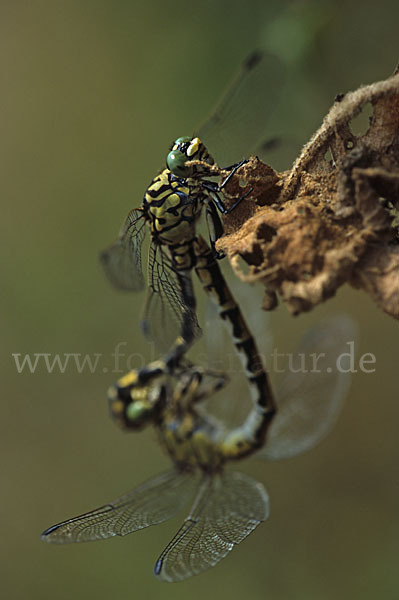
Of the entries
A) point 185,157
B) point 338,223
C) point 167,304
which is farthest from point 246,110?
point 338,223

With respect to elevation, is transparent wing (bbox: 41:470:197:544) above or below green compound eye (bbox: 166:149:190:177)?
below

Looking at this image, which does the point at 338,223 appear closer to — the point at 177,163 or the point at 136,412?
the point at 177,163

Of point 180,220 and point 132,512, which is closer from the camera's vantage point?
point 180,220

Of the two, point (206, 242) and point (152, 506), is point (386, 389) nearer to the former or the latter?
point (152, 506)

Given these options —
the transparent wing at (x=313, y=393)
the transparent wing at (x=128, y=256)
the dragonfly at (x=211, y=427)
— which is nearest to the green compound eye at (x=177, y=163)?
the transparent wing at (x=128, y=256)

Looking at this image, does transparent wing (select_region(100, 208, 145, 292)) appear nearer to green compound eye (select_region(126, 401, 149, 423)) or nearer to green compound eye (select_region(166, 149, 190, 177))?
green compound eye (select_region(166, 149, 190, 177))

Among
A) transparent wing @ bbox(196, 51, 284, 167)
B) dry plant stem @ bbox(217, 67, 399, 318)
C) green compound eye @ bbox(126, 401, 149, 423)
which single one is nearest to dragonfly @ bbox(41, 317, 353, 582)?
green compound eye @ bbox(126, 401, 149, 423)

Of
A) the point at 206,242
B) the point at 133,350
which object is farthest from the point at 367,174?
the point at 133,350
